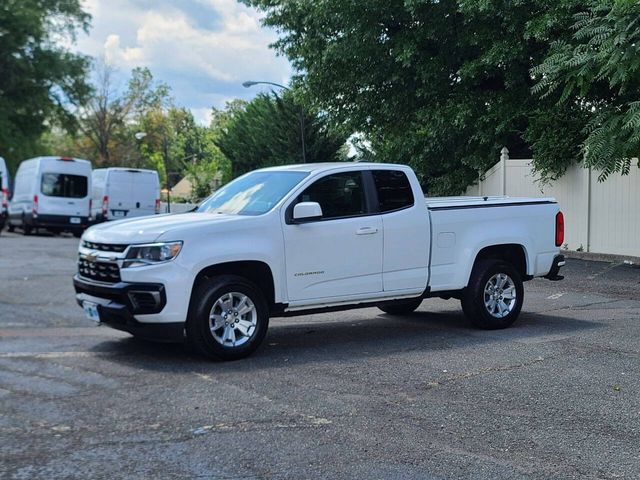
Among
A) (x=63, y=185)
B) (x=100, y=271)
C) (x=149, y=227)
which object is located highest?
(x=63, y=185)

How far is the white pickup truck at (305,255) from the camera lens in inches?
278

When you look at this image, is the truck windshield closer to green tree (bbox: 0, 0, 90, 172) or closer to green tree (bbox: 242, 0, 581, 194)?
green tree (bbox: 242, 0, 581, 194)

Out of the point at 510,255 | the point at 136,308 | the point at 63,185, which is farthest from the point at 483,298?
the point at 63,185

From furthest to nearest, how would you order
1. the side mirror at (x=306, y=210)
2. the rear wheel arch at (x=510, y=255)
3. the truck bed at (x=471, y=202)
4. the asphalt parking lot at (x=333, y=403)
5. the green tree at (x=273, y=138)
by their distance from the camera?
the green tree at (x=273, y=138) → the rear wheel arch at (x=510, y=255) → the truck bed at (x=471, y=202) → the side mirror at (x=306, y=210) → the asphalt parking lot at (x=333, y=403)

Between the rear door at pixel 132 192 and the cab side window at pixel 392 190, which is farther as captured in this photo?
the rear door at pixel 132 192

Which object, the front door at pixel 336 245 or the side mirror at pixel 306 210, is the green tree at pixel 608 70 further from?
the side mirror at pixel 306 210

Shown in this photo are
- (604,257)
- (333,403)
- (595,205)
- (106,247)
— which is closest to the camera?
(333,403)

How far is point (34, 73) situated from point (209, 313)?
38776 mm

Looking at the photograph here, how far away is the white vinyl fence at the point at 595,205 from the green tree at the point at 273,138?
14.5 m

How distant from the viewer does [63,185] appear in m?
27.3

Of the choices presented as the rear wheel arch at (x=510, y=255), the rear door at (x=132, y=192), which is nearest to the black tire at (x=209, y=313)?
the rear wheel arch at (x=510, y=255)

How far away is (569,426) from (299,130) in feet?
104

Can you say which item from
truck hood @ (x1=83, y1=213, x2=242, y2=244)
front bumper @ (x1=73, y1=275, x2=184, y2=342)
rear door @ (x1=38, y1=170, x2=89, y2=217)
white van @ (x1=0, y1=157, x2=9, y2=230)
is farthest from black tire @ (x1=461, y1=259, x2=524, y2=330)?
white van @ (x1=0, y1=157, x2=9, y2=230)

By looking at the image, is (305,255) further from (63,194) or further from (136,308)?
(63,194)
